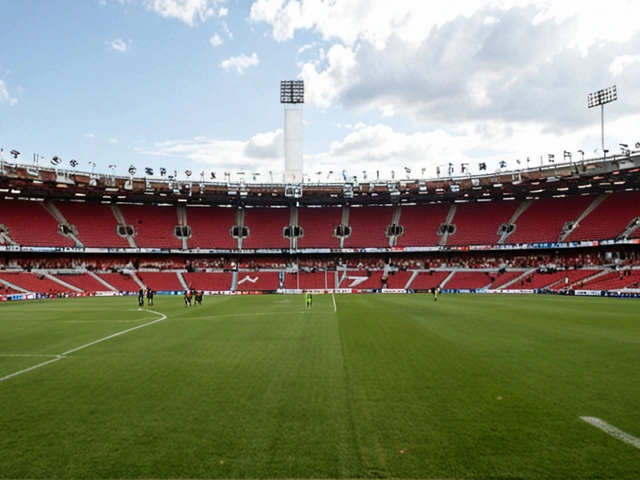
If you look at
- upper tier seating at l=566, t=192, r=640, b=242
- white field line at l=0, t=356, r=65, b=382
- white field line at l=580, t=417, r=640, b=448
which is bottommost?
white field line at l=0, t=356, r=65, b=382

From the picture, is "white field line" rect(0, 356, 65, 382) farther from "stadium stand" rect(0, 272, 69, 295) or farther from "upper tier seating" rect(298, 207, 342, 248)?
"upper tier seating" rect(298, 207, 342, 248)

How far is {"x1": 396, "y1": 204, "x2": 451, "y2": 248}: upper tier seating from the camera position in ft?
225

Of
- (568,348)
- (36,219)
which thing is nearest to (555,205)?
(568,348)

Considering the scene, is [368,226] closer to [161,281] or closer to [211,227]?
[211,227]

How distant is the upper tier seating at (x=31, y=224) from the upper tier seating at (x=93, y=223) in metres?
2.18

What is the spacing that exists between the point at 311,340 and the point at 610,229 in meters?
55.5

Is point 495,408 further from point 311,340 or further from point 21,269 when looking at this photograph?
point 21,269

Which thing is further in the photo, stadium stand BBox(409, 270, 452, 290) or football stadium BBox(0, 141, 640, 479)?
stadium stand BBox(409, 270, 452, 290)

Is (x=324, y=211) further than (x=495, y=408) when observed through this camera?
Yes

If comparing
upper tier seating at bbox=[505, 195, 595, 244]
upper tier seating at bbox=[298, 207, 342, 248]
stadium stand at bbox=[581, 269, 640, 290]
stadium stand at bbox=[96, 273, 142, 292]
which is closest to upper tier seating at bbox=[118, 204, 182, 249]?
stadium stand at bbox=[96, 273, 142, 292]

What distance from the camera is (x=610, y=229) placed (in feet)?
185

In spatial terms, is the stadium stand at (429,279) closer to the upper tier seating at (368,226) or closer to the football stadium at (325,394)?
the upper tier seating at (368,226)

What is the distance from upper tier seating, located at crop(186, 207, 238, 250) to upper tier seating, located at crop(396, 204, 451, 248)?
92.9 feet

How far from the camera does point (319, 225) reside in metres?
74.1
